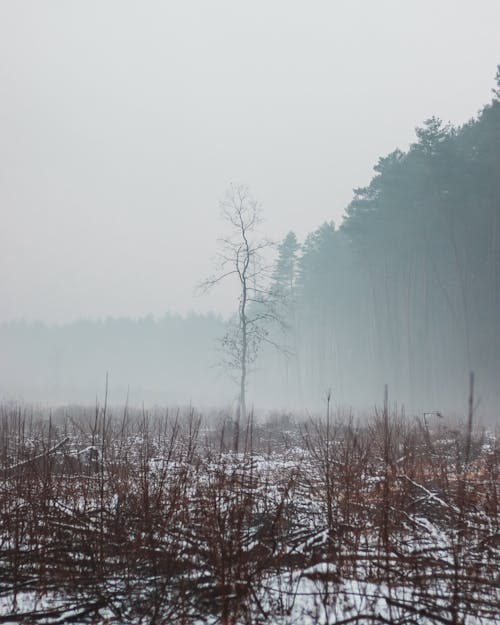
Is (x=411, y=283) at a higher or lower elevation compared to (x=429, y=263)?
lower

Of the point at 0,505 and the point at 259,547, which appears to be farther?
the point at 0,505

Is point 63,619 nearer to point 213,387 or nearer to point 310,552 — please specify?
point 310,552

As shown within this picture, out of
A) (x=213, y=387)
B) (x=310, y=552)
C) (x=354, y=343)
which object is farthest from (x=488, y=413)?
(x=213, y=387)

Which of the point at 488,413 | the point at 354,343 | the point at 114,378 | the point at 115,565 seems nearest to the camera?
the point at 115,565

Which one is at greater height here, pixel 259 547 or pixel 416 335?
pixel 416 335

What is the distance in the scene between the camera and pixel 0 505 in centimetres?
381

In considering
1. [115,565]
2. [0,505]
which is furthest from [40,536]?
[115,565]

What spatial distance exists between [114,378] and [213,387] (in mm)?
20567

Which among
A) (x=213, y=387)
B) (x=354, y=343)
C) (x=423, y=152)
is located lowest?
(x=213, y=387)

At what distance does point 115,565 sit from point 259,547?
3.20ft

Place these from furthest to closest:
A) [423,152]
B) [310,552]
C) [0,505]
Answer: [423,152], [0,505], [310,552]

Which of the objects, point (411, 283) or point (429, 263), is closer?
point (429, 263)

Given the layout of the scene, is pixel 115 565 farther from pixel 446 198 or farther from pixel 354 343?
pixel 354 343

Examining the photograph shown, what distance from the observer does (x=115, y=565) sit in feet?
10.0
